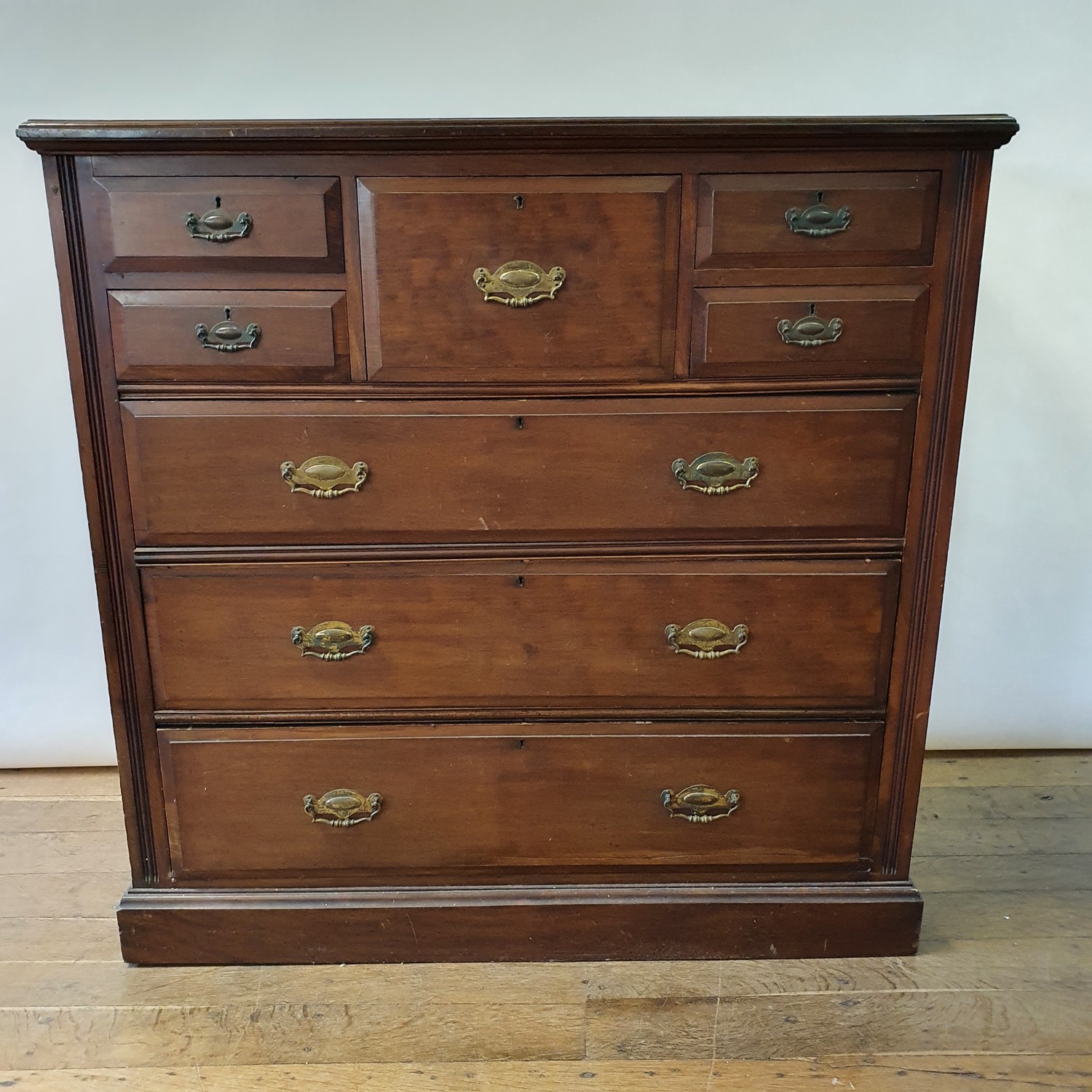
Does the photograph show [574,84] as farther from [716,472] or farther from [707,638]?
[707,638]

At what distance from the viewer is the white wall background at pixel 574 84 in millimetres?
1927

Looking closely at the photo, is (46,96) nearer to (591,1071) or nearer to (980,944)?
(591,1071)

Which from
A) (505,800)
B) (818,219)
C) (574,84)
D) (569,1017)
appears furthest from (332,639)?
(574,84)

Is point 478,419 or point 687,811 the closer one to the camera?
point 478,419

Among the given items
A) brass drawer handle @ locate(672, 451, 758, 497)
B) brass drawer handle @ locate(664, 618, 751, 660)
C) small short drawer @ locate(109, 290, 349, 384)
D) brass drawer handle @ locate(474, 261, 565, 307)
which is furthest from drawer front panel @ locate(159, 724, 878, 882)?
brass drawer handle @ locate(474, 261, 565, 307)

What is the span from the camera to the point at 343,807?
161cm

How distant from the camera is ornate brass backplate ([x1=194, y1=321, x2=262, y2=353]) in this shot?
4.66 feet

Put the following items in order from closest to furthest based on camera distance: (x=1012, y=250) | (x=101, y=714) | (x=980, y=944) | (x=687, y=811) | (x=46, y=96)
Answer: (x=687, y=811)
(x=980, y=944)
(x=46, y=96)
(x=1012, y=250)
(x=101, y=714)

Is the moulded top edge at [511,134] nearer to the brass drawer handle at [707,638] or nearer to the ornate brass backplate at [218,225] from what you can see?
the ornate brass backplate at [218,225]

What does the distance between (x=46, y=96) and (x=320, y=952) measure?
1773 mm

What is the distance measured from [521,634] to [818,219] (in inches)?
30.7

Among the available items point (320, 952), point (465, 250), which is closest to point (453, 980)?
point (320, 952)

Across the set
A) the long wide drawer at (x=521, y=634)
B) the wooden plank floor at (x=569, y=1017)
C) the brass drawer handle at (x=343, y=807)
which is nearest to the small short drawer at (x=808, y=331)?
the long wide drawer at (x=521, y=634)

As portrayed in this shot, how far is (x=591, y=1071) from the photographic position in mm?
1469
